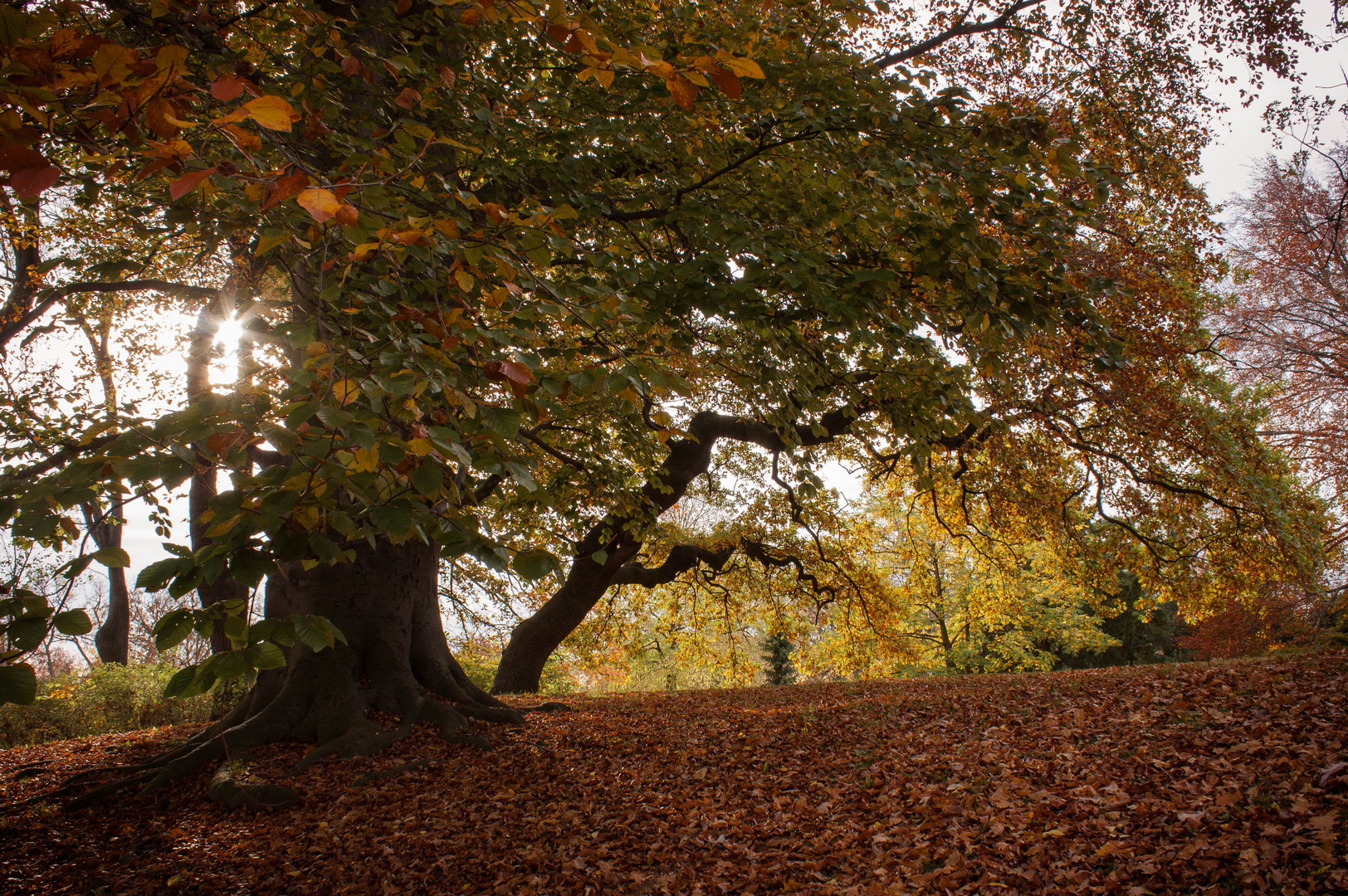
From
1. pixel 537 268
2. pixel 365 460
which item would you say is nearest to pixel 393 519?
pixel 365 460

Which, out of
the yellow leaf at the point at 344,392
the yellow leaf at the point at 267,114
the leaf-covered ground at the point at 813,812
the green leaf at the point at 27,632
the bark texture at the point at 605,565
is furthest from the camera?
the bark texture at the point at 605,565

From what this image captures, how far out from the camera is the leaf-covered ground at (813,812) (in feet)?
9.94

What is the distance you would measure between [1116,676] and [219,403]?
8.47 m

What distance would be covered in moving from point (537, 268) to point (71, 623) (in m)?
2.15

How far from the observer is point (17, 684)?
1.40 m

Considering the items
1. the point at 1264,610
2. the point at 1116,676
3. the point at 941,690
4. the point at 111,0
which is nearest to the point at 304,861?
the point at 111,0

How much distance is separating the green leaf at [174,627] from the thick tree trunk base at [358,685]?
451 cm

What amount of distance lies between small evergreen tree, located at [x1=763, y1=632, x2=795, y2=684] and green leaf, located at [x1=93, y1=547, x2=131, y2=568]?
24459 mm

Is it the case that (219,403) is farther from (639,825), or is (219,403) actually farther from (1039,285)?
(1039,285)

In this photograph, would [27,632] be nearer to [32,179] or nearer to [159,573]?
→ [159,573]

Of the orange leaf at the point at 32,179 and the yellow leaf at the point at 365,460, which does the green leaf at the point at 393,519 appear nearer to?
the yellow leaf at the point at 365,460

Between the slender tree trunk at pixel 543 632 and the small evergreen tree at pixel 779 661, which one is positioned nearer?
the slender tree trunk at pixel 543 632

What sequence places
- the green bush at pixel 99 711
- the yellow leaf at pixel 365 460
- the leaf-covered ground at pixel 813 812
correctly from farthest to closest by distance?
the green bush at pixel 99 711, the leaf-covered ground at pixel 813 812, the yellow leaf at pixel 365 460

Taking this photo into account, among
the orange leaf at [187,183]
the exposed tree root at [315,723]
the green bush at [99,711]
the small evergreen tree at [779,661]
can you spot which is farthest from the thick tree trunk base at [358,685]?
the small evergreen tree at [779,661]
